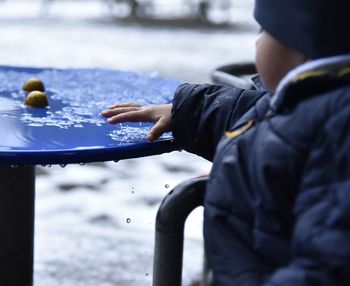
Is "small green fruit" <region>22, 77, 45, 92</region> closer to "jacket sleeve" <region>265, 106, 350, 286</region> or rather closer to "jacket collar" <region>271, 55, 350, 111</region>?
"jacket collar" <region>271, 55, 350, 111</region>

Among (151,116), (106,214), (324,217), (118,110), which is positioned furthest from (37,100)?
(106,214)

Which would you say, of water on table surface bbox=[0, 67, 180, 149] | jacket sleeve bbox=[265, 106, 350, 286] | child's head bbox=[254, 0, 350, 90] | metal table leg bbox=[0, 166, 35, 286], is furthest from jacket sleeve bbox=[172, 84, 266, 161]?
metal table leg bbox=[0, 166, 35, 286]

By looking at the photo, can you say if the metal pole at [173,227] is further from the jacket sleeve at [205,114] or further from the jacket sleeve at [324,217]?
the jacket sleeve at [324,217]

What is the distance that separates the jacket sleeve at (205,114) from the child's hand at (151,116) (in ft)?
0.19

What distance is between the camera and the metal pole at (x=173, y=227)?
1.68m

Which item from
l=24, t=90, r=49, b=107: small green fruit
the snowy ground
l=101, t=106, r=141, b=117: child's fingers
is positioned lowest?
the snowy ground

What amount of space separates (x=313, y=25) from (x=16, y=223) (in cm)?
Answer: 133

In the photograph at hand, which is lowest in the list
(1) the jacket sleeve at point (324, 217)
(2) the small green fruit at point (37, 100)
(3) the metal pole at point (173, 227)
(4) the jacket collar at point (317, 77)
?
(3) the metal pole at point (173, 227)

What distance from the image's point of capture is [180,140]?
1.69 m

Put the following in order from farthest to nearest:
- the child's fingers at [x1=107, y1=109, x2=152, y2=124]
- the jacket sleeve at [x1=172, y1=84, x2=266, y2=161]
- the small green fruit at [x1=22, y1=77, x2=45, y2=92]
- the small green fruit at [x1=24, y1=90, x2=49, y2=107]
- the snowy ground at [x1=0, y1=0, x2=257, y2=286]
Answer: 1. the snowy ground at [x1=0, y1=0, x2=257, y2=286]
2. the small green fruit at [x1=22, y1=77, x2=45, y2=92]
3. the small green fruit at [x1=24, y1=90, x2=49, y2=107]
4. the child's fingers at [x1=107, y1=109, x2=152, y2=124]
5. the jacket sleeve at [x1=172, y1=84, x2=266, y2=161]

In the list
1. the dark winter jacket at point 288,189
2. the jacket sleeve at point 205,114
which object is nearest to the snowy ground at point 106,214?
the jacket sleeve at point 205,114

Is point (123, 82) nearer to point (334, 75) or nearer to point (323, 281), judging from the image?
point (334, 75)

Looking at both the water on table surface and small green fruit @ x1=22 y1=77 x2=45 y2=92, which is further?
small green fruit @ x1=22 y1=77 x2=45 y2=92

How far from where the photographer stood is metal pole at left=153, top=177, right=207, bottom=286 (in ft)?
5.50
